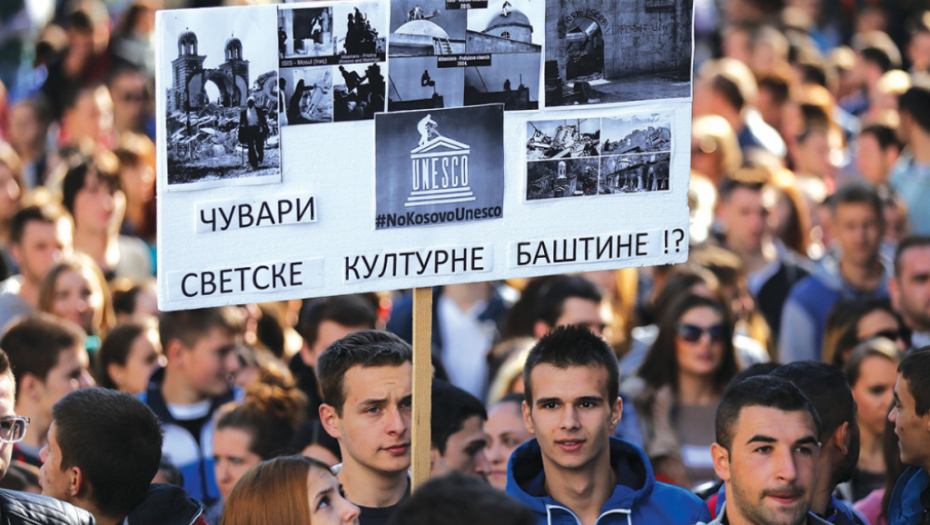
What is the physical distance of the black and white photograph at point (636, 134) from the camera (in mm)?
4129

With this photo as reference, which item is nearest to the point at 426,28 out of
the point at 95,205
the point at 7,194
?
the point at 95,205

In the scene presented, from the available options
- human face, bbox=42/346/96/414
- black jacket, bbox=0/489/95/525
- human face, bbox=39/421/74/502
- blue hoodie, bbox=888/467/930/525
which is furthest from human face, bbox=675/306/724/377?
black jacket, bbox=0/489/95/525

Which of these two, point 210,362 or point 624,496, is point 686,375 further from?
point 624,496

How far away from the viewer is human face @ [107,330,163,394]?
6.46 meters

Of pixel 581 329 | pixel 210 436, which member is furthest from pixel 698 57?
pixel 581 329

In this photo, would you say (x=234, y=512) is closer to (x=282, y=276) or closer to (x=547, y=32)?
(x=282, y=276)

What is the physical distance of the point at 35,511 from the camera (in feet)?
11.1

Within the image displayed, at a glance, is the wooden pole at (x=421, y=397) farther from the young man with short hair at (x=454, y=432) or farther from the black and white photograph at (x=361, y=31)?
the young man with short hair at (x=454, y=432)

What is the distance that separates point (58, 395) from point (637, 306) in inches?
154

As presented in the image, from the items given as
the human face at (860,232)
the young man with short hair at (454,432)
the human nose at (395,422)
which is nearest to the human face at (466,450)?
the young man with short hair at (454,432)

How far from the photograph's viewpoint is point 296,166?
386 centimetres

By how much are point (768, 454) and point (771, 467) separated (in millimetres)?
48

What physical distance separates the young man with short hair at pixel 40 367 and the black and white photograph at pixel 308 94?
2474 mm

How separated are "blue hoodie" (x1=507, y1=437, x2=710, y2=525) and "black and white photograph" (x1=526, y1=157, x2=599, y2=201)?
2.81ft
